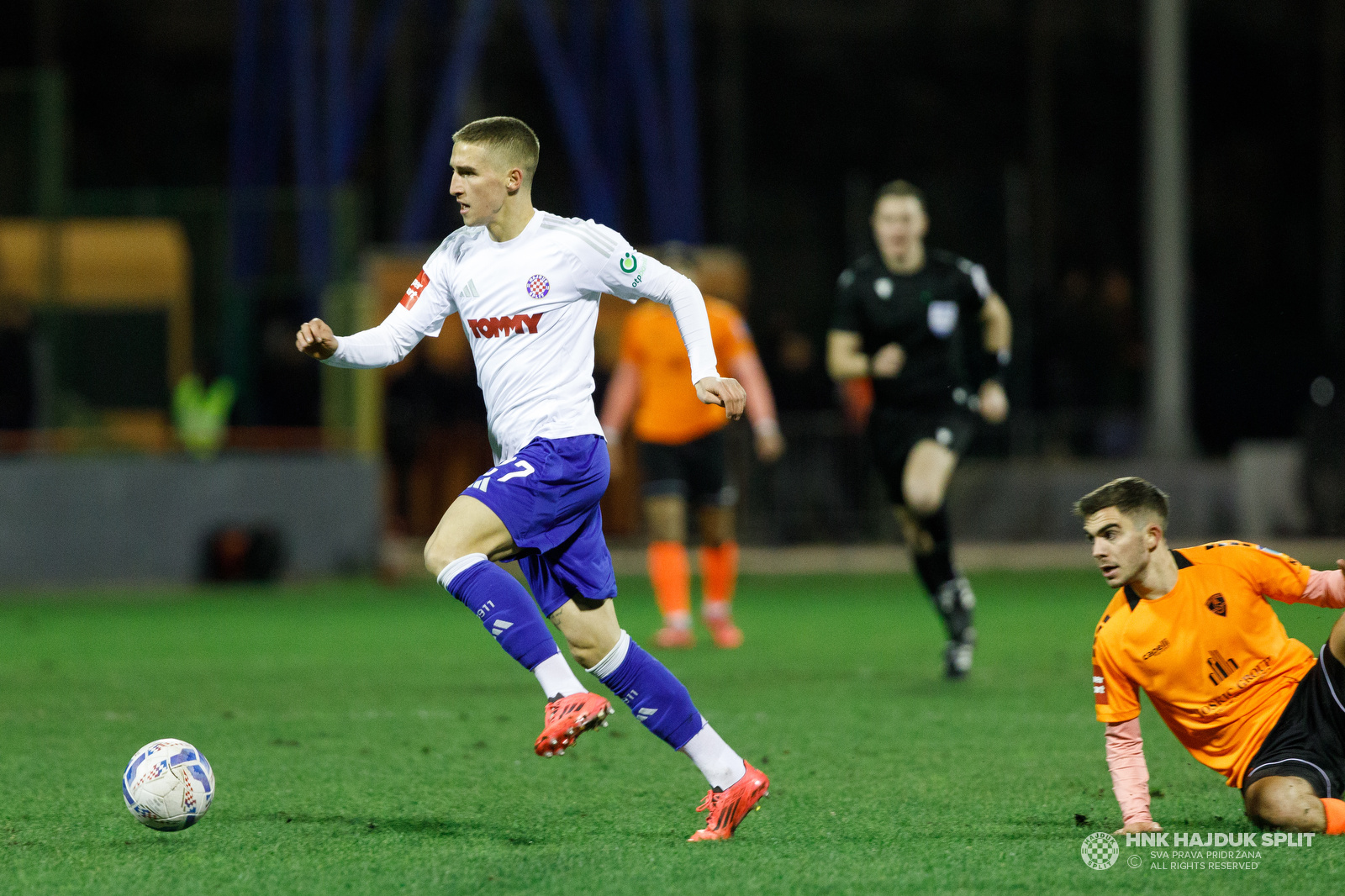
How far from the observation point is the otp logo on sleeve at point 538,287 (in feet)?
17.6

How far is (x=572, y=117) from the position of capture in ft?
79.8

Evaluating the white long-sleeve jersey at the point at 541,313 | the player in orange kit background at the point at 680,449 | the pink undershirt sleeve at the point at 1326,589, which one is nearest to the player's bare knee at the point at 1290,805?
the pink undershirt sleeve at the point at 1326,589

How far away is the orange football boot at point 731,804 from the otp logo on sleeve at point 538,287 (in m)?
1.45

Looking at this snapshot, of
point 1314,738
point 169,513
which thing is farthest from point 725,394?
point 169,513

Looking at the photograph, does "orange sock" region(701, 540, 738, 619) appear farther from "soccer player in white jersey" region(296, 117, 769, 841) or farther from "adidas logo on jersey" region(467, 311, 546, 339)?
"adidas logo on jersey" region(467, 311, 546, 339)

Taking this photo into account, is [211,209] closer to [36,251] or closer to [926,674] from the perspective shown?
[36,251]

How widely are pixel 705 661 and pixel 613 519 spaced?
8.37m

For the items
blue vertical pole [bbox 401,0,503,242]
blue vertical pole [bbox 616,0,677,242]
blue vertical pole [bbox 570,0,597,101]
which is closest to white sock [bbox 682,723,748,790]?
blue vertical pole [bbox 616,0,677,242]

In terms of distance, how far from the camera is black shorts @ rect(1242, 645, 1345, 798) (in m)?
4.92

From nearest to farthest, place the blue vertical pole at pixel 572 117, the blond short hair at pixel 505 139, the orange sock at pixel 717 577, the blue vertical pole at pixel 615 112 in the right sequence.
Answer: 1. the blond short hair at pixel 505 139
2. the orange sock at pixel 717 577
3. the blue vertical pole at pixel 572 117
4. the blue vertical pole at pixel 615 112

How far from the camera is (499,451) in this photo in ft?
18.0

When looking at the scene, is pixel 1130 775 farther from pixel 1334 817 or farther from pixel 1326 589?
pixel 1326 589

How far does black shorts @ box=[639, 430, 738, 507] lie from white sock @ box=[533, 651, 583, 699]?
5.68 metres

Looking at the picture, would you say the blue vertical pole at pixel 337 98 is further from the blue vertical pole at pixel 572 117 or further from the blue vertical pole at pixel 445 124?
the blue vertical pole at pixel 572 117
